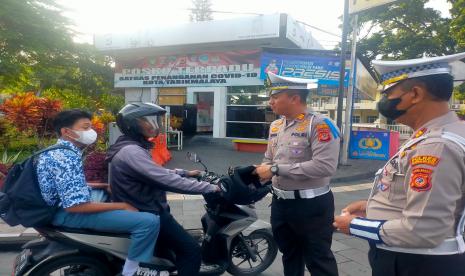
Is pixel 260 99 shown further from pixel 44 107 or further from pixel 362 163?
pixel 44 107

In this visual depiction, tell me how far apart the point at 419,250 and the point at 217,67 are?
555 inches

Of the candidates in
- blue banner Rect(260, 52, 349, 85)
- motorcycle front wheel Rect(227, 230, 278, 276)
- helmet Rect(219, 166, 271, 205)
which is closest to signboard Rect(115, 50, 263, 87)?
blue banner Rect(260, 52, 349, 85)

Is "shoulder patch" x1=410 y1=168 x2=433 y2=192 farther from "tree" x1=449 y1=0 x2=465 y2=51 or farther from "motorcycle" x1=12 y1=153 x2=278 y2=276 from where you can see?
"tree" x1=449 y1=0 x2=465 y2=51

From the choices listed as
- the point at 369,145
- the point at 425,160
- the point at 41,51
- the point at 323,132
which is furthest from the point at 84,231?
the point at 41,51

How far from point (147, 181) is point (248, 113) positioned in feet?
40.2

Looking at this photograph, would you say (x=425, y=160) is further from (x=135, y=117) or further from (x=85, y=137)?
(x=85, y=137)

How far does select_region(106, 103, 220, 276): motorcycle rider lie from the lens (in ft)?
8.53

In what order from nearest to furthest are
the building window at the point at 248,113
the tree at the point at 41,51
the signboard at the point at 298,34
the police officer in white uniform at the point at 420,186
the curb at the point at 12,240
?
the police officer in white uniform at the point at 420,186, the curb at the point at 12,240, the tree at the point at 41,51, the signboard at the point at 298,34, the building window at the point at 248,113

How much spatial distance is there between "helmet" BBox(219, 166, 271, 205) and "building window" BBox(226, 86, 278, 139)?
11295 millimetres

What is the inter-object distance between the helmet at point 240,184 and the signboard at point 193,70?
1147 cm

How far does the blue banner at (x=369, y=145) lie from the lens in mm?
11008

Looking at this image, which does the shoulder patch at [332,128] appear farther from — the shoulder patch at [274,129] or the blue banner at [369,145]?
the blue banner at [369,145]

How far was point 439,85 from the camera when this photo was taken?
1.55 meters

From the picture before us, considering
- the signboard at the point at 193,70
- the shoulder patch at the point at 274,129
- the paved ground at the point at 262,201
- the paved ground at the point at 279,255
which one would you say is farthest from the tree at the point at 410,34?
the shoulder patch at the point at 274,129
